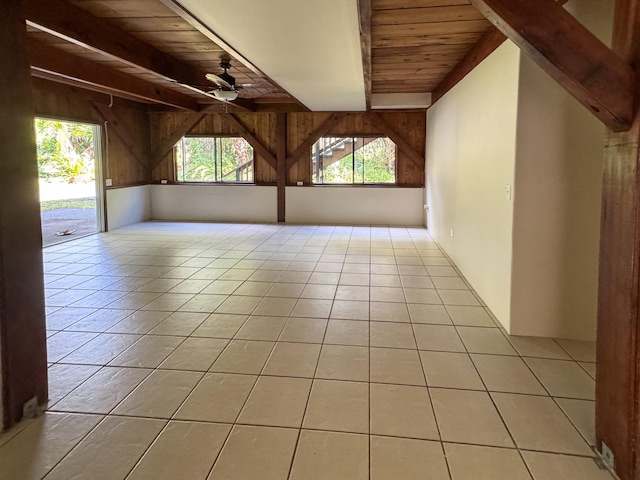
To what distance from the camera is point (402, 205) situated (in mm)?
8695

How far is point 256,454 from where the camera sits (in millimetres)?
1871

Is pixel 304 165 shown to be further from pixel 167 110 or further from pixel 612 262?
pixel 612 262

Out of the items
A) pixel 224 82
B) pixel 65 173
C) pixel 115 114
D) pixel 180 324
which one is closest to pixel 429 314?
pixel 180 324

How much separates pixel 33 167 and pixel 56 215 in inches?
356

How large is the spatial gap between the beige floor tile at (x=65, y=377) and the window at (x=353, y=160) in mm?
6850

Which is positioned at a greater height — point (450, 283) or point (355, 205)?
point (355, 205)

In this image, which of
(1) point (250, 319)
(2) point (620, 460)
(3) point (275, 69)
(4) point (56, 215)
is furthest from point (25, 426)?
(4) point (56, 215)

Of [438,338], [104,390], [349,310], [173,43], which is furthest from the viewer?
[173,43]

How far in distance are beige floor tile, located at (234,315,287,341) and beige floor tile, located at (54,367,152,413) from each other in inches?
29.0

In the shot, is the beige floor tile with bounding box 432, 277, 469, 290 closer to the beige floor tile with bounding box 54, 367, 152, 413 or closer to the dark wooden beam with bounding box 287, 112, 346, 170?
the beige floor tile with bounding box 54, 367, 152, 413

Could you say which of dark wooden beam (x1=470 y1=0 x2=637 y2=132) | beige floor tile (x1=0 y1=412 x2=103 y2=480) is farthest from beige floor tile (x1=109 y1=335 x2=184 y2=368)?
dark wooden beam (x1=470 y1=0 x2=637 y2=132)

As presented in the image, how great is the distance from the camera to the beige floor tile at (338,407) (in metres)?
2.08

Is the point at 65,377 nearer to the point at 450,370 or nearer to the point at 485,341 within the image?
the point at 450,370

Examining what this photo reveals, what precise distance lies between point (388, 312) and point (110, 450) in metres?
2.27
